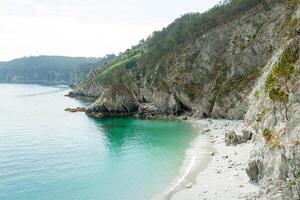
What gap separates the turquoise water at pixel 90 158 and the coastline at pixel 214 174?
5.83ft

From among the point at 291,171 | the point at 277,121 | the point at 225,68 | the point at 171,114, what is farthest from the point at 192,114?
the point at 291,171

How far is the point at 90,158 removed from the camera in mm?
54719

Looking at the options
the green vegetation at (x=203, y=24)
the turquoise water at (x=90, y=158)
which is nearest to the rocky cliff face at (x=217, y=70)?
the green vegetation at (x=203, y=24)

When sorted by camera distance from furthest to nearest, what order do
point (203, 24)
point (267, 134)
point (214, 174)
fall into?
point (203, 24) → point (214, 174) → point (267, 134)

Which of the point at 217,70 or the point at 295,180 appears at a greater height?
the point at 217,70

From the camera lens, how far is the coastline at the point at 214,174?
119 feet

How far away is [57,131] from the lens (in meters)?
79.5

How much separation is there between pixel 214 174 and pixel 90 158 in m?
19.3

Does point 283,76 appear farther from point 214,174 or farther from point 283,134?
point 214,174

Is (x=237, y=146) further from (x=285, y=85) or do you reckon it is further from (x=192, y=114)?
(x=192, y=114)

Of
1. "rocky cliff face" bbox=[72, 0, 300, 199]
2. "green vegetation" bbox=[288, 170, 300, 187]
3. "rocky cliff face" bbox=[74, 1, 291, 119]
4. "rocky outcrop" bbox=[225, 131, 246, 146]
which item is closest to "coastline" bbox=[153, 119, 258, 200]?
"rocky outcrop" bbox=[225, 131, 246, 146]

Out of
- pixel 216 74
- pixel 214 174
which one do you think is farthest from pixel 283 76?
pixel 216 74

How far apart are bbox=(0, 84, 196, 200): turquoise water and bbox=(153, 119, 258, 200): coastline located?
178 cm

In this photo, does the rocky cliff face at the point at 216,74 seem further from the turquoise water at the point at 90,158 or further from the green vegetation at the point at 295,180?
the green vegetation at the point at 295,180
